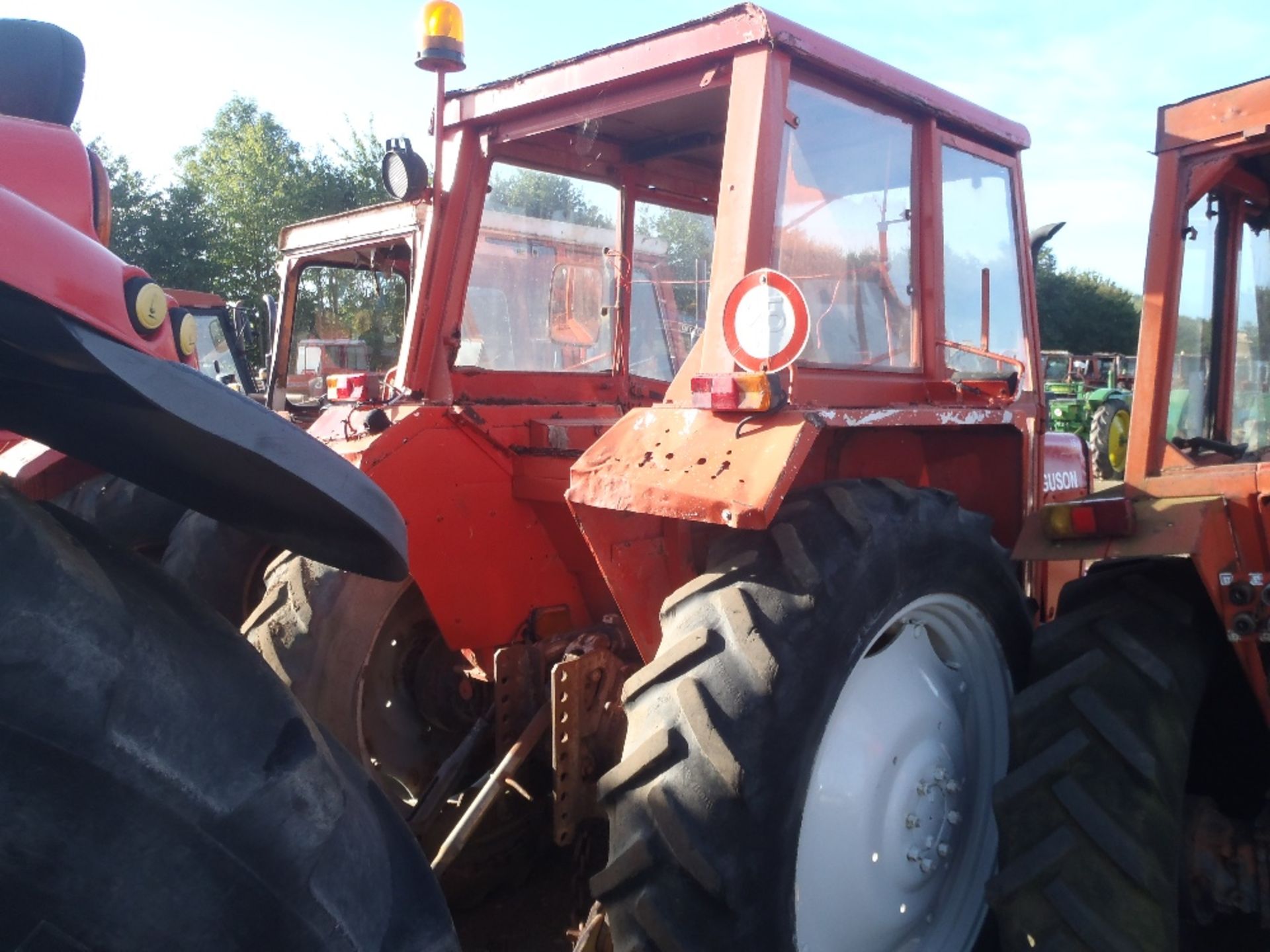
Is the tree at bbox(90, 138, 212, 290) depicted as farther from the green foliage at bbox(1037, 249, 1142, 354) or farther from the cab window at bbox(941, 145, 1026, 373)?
the green foliage at bbox(1037, 249, 1142, 354)

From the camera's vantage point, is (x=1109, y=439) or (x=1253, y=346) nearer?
(x=1253, y=346)

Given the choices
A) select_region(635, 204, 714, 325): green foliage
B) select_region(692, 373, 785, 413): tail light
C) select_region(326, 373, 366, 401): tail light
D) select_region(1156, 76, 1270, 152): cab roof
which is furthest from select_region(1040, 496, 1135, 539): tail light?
select_region(326, 373, 366, 401): tail light

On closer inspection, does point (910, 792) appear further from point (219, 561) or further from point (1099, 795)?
point (219, 561)

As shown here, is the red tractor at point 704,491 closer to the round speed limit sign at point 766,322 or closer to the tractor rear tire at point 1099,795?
the round speed limit sign at point 766,322

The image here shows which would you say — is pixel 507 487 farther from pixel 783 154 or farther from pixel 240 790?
pixel 240 790

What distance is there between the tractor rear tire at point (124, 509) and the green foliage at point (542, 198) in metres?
2.05

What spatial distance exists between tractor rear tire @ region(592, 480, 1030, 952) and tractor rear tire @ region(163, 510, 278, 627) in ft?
6.97

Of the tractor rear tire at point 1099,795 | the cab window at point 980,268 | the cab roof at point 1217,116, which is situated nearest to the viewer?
the tractor rear tire at point 1099,795

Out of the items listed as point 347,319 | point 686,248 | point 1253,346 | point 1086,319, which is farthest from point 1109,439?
point 1086,319

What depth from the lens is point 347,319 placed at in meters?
6.12

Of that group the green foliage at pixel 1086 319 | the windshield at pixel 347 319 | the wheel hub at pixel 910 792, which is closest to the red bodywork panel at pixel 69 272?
the wheel hub at pixel 910 792

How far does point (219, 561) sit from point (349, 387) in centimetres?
79

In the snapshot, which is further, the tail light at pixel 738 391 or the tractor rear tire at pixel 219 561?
the tractor rear tire at pixel 219 561

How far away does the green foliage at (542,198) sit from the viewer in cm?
352
